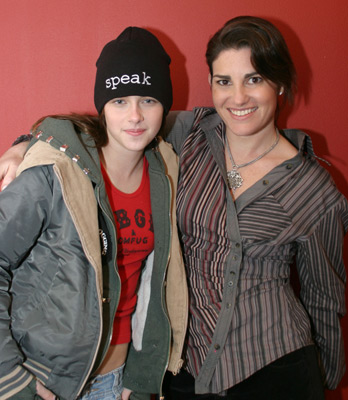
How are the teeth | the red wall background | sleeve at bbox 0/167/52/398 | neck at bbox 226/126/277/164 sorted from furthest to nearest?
the red wall background < neck at bbox 226/126/277/164 < the teeth < sleeve at bbox 0/167/52/398

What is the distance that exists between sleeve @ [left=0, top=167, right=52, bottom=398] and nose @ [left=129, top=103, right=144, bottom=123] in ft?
1.01

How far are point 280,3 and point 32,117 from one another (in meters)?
1.09

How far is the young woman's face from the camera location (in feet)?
4.43

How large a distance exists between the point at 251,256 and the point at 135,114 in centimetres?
59

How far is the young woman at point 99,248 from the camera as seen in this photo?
1205 mm

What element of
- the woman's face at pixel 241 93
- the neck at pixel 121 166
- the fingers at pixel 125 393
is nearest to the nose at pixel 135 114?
the neck at pixel 121 166

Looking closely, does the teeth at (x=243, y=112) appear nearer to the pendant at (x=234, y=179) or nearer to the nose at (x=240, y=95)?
the nose at (x=240, y=95)

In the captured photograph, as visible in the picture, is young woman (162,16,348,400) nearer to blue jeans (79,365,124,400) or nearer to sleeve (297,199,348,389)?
sleeve (297,199,348,389)

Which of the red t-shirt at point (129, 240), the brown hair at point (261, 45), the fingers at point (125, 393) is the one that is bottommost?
the fingers at point (125, 393)

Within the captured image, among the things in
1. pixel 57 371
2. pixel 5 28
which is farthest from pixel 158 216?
pixel 5 28

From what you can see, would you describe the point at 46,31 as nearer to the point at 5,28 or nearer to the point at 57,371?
the point at 5,28

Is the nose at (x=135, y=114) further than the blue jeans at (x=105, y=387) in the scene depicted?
No

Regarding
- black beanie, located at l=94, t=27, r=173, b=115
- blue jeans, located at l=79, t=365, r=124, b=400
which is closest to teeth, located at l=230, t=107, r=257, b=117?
black beanie, located at l=94, t=27, r=173, b=115

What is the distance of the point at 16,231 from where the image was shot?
1182 millimetres
